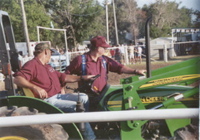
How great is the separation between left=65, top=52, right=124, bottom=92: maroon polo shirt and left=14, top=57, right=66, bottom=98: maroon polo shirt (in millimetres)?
414

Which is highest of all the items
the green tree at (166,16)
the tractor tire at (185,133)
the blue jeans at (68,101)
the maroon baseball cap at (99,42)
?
the green tree at (166,16)

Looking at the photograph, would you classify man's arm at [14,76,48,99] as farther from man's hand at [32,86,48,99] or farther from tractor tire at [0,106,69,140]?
tractor tire at [0,106,69,140]

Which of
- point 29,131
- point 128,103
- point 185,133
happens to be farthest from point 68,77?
point 185,133

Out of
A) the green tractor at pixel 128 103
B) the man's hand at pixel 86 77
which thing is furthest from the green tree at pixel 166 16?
the man's hand at pixel 86 77

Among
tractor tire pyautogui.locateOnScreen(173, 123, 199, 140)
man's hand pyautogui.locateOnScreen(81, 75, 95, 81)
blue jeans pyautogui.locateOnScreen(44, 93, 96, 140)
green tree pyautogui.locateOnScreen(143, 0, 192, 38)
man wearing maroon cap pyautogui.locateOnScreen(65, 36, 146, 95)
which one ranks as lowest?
tractor tire pyautogui.locateOnScreen(173, 123, 199, 140)

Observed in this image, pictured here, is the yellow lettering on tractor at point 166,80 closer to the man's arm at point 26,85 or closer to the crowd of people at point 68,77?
the crowd of people at point 68,77

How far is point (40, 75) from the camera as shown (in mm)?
3004

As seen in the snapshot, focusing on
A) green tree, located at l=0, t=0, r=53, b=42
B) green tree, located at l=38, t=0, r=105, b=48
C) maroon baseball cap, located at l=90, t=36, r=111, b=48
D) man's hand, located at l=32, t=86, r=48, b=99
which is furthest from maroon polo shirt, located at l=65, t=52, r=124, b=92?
green tree, located at l=0, t=0, r=53, b=42

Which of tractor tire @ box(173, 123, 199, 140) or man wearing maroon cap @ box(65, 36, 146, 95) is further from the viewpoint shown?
man wearing maroon cap @ box(65, 36, 146, 95)

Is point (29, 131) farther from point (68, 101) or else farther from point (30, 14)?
point (30, 14)

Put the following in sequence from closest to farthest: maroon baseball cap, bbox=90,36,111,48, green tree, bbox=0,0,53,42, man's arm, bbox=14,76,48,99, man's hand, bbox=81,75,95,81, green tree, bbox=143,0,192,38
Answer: green tree, bbox=143,0,192,38, green tree, bbox=0,0,53,42, man's arm, bbox=14,76,48,99, maroon baseball cap, bbox=90,36,111,48, man's hand, bbox=81,75,95,81

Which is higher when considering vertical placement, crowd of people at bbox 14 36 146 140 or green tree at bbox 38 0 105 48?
green tree at bbox 38 0 105 48

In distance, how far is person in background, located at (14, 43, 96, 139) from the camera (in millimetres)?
2859

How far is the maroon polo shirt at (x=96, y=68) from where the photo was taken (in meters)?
3.33
